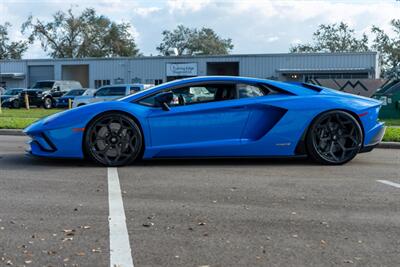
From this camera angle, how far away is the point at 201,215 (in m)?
4.56

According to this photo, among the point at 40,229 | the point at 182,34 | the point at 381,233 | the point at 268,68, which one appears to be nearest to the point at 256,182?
the point at 381,233

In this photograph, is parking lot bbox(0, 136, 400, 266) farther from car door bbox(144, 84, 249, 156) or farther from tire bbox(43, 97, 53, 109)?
tire bbox(43, 97, 53, 109)

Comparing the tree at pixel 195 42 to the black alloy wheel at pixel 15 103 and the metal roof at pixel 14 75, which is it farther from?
the black alloy wheel at pixel 15 103

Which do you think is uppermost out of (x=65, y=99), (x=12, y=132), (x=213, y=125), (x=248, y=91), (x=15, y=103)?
(x=248, y=91)

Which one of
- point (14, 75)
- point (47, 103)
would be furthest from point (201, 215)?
point (14, 75)

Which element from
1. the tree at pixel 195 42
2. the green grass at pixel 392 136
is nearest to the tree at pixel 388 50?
the tree at pixel 195 42

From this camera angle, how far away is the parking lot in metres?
3.56

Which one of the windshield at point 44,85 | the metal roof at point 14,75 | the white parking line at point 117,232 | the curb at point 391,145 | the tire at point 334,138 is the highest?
the metal roof at point 14,75

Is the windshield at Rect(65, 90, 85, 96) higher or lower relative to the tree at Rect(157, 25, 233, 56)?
lower

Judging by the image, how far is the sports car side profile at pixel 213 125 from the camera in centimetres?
692

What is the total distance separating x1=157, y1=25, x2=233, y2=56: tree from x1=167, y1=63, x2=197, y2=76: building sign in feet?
109

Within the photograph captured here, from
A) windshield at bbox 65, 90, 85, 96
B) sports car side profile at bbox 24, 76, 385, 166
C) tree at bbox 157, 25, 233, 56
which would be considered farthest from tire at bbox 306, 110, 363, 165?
tree at bbox 157, 25, 233, 56

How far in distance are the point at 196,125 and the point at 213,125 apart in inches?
9.1

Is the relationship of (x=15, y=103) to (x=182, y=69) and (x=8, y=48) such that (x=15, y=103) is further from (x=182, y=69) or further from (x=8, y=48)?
(x=8, y=48)
